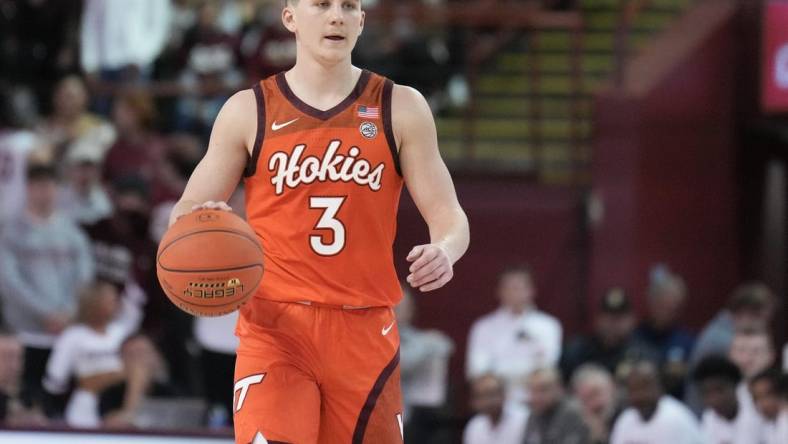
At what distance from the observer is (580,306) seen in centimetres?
1405

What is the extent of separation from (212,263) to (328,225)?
0.55 metres

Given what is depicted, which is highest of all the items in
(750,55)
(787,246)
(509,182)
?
(750,55)

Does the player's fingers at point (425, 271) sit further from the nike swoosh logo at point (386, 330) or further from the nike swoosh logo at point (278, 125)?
the nike swoosh logo at point (278, 125)

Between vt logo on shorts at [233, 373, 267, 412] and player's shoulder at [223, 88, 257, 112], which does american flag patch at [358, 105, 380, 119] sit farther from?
vt logo on shorts at [233, 373, 267, 412]

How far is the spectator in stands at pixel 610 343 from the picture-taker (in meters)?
11.5

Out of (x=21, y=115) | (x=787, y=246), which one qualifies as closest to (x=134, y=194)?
(x=21, y=115)

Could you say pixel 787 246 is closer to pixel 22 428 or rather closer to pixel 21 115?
pixel 21 115

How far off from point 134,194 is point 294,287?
21.4 feet

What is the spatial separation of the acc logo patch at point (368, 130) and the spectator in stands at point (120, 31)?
855cm

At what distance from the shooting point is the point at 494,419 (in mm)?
10711

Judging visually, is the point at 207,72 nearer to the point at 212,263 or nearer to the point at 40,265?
the point at 40,265

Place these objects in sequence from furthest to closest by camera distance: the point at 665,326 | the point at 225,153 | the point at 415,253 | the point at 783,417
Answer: the point at 665,326 → the point at 783,417 → the point at 225,153 → the point at 415,253

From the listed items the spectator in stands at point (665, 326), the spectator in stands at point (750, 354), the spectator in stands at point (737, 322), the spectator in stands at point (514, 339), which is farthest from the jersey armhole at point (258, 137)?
the spectator in stands at point (665, 326)

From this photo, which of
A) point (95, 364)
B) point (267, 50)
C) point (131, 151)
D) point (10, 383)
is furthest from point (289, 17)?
point (267, 50)
